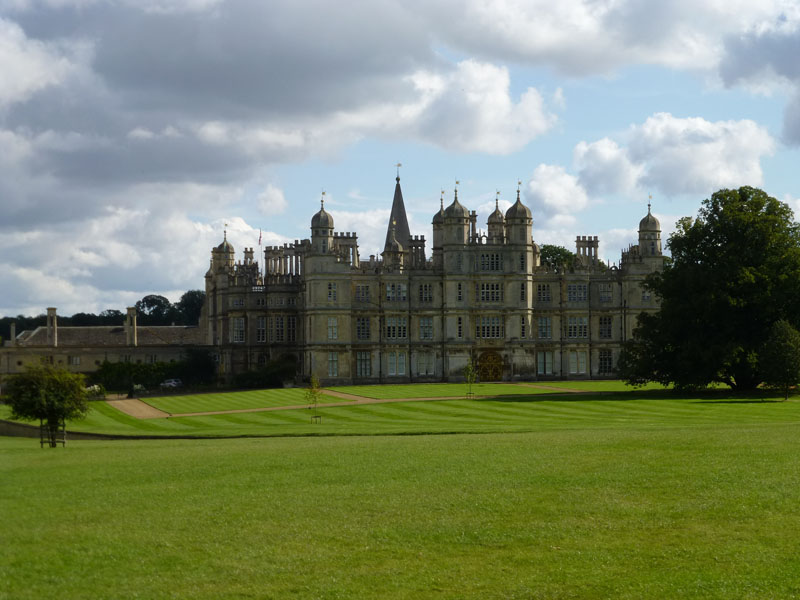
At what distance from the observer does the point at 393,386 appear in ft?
260

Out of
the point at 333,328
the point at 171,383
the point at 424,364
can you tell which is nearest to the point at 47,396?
the point at 333,328

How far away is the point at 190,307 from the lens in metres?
162

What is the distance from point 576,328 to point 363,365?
1947 cm

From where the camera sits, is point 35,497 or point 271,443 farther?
point 271,443

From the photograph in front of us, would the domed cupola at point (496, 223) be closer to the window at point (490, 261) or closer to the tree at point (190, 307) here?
the window at point (490, 261)

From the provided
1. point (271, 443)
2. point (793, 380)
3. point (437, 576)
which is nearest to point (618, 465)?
point (437, 576)

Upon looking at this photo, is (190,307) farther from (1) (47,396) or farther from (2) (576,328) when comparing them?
(1) (47,396)

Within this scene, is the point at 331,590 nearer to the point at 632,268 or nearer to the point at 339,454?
the point at 339,454

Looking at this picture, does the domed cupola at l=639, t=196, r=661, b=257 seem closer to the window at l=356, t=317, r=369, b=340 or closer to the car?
the window at l=356, t=317, r=369, b=340

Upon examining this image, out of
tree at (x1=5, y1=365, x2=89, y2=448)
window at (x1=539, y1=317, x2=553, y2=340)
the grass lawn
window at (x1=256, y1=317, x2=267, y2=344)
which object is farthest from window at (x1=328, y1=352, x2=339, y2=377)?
tree at (x1=5, y1=365, x2=89, y2=448)

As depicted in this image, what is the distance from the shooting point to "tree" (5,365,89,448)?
38750mm

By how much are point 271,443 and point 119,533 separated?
16167 millimetres

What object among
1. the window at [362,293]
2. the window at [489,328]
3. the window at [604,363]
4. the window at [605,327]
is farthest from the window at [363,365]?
the window at [605,327]

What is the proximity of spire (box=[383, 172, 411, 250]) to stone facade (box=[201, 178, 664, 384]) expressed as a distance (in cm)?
1793
